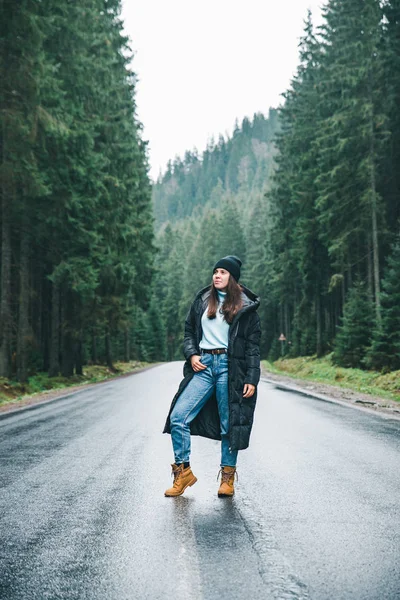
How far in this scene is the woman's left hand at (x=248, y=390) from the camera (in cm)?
512

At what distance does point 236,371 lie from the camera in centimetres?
520

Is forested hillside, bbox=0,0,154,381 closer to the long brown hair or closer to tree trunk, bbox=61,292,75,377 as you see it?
tree trunk, bbox=61,292,75,377

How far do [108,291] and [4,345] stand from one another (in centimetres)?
1062

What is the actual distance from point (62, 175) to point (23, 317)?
511cm

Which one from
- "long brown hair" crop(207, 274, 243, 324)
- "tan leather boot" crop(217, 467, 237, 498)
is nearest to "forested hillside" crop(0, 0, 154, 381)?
"long brown hair" crop(207, 274, 243, 324)

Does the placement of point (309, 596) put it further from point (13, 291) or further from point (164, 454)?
point (13, 291)

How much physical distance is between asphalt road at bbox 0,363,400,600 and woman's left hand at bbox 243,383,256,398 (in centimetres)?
88

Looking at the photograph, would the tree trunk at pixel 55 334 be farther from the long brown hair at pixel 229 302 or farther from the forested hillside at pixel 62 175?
the long brown hair at pixel 229 302

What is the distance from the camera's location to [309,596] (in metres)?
2.91

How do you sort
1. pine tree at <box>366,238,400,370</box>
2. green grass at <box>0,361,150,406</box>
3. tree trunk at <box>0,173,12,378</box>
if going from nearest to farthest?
green grass at <box>0,361,150,406</box> < tree trunk at <box>0,173,12,378</box> < pine tree at <box>366,238,400,370</box>

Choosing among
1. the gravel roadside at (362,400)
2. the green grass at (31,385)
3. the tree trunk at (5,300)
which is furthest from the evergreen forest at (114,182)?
the gravel roadside at (362,400)

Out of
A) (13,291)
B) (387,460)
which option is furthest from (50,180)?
(387,460)

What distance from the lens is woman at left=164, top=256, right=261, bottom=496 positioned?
16.9 ft

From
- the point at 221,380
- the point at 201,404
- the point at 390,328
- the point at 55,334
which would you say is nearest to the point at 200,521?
the point at 201,404
